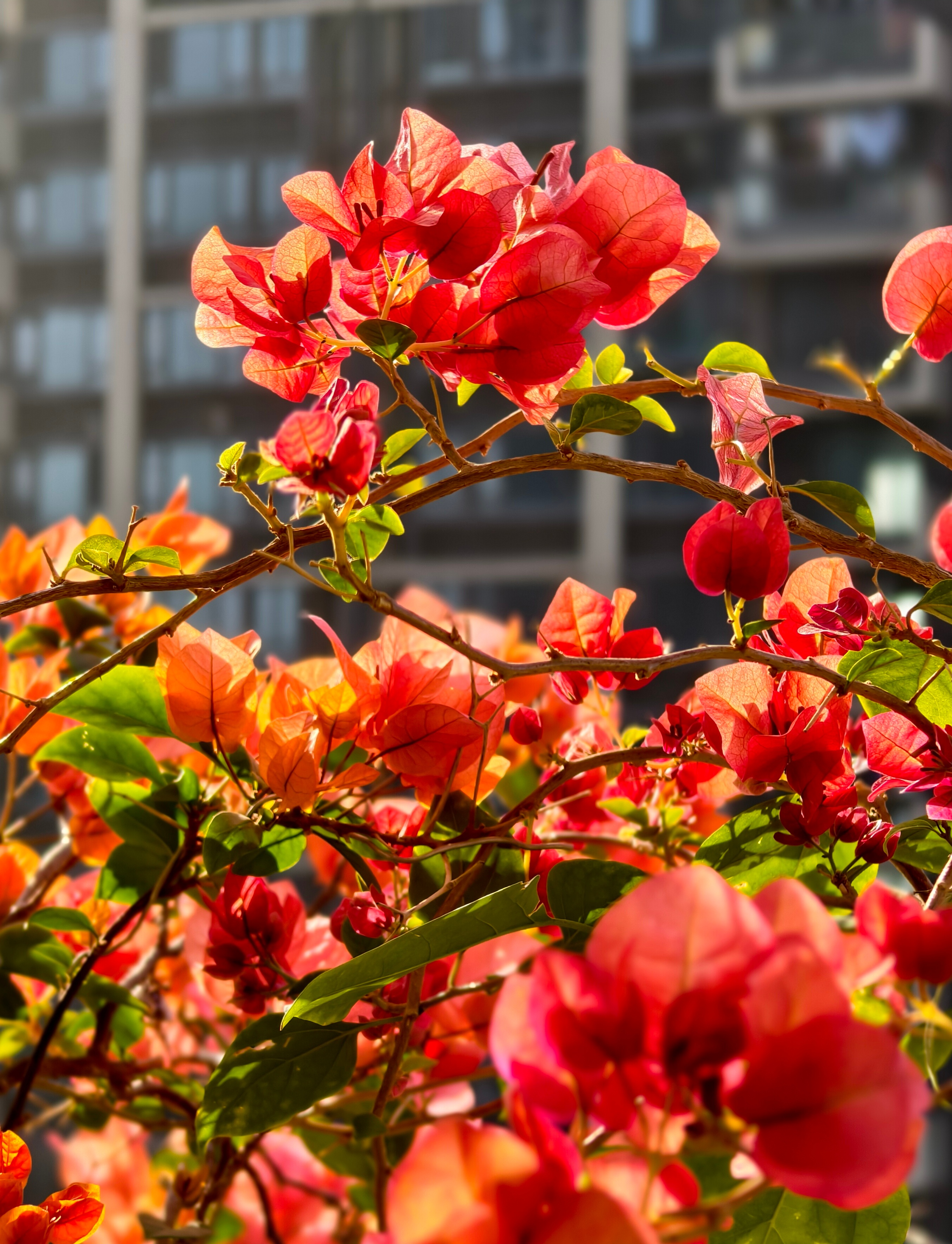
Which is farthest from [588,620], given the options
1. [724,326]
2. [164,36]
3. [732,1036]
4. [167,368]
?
[164,36]

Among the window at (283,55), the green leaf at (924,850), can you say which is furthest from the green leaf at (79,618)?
the window at (283,55)

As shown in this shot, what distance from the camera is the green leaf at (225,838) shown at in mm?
330

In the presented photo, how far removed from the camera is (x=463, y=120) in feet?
8.90

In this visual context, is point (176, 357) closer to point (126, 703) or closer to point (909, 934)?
point (126, 703)

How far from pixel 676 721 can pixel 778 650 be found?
69 millimetres

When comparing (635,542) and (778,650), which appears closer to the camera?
(778,650)

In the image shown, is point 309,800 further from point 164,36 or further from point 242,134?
point 164,36

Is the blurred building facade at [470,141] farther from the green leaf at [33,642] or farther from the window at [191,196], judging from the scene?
the green leaf at [33,642]

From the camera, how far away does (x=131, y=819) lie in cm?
40

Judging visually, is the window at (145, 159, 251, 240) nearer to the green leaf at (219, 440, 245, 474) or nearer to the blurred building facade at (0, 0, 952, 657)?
the blurred building facade at (0, 0, 952, 657)

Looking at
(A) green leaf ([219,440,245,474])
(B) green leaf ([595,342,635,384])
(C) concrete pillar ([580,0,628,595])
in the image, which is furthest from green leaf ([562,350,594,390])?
(C) concrete pillar ([580,0,628,595])

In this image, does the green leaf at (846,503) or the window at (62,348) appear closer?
the green leaf at (846,503)

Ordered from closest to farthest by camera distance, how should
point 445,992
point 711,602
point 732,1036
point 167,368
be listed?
point 732,1036
point 445,992
point 711,602
point 167,368

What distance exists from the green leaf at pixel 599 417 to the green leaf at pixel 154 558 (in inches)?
4.5
